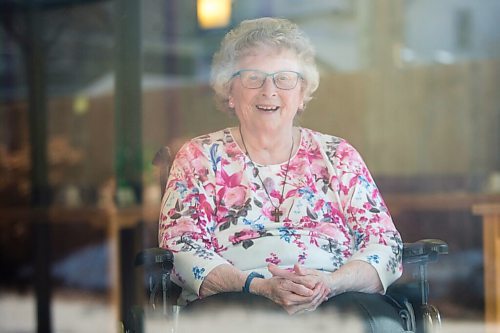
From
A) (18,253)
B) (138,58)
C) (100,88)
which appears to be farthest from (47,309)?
(138,58)

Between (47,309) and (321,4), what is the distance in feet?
7.21

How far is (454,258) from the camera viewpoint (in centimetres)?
416

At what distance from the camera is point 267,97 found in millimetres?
1573

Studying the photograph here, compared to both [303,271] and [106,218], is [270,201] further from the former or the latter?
[106,218]

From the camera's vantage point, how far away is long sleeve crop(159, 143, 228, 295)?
1582mm

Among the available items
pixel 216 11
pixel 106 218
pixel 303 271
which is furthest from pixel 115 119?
pixel 303 271

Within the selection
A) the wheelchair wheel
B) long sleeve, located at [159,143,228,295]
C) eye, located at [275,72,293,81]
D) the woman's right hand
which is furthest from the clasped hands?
eye, located at [275,72,293,81]

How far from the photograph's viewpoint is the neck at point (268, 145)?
5.22ft

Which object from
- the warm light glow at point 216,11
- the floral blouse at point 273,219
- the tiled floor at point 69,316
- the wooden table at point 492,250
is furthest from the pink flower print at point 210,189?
the tiled floor at point 69,316

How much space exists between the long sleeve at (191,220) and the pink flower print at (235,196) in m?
0.03

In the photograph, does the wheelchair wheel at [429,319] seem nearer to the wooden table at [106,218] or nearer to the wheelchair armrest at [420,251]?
the wheelchair armrest at [420,251]

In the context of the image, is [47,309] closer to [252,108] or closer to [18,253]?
[18,253]

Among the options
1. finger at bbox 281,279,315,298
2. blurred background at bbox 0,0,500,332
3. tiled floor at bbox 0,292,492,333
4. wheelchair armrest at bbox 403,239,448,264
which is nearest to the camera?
finger at bbox 281,279,315,298

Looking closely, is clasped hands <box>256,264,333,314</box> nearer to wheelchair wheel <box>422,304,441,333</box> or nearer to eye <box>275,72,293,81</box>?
wheelchair wheel <box>422,304,441,333</box>
